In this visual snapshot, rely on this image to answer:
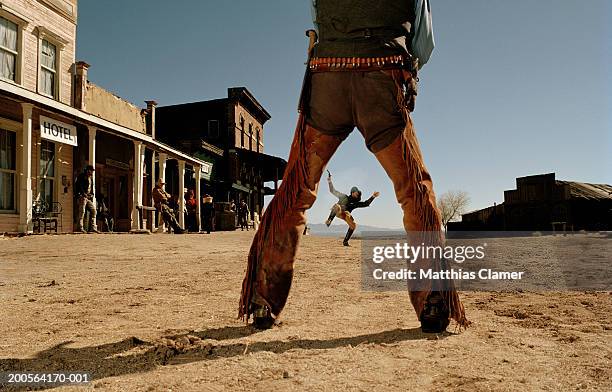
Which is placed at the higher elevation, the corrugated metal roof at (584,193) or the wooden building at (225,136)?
the wooden building at (225,136)

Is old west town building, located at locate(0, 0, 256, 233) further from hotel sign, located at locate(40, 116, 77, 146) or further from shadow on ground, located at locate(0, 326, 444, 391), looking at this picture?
shadow on ground, located at locate(0, 326, 444, 391)

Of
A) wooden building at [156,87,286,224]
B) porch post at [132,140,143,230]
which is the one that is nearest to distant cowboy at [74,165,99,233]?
porch post at [132,140,143,230]

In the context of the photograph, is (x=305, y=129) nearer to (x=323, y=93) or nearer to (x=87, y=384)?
(x=323, y=93)

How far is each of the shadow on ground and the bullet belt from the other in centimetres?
136

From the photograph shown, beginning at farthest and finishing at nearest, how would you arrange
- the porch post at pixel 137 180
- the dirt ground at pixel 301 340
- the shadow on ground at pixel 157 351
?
the porch post at pixel 137 180 → the shadow on ground at pixel 157 351 → the dirt ground at pixel 301 340

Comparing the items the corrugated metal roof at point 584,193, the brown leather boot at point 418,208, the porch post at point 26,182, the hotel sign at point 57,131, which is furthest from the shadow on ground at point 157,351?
the corrugated metal roof at point 584,193

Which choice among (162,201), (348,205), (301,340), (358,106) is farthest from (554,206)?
(301,340)

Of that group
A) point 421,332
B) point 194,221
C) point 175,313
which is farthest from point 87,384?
point 194,221

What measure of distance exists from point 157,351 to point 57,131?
11855mm

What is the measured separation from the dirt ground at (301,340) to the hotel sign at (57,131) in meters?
8.91

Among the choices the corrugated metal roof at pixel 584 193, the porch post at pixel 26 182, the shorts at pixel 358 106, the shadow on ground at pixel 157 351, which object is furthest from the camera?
the corrugated metal roof at pixel 584 193

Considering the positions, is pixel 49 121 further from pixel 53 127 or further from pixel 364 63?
pixel 364 63

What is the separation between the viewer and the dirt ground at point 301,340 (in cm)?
155

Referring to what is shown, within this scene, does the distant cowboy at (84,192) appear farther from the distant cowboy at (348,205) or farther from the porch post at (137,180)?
the distant cowboy at (348,205)
